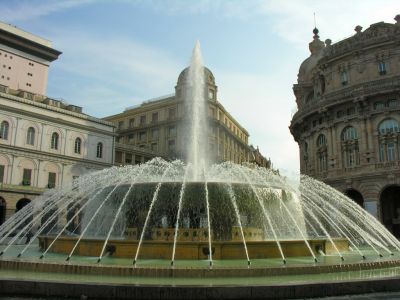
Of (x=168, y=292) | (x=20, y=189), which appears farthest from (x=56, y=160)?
(x=168, y=292)

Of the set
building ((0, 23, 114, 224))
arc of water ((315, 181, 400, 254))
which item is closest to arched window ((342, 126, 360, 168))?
arc of water ((315, 181, 400, 254))

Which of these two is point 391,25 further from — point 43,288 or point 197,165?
point 43,288

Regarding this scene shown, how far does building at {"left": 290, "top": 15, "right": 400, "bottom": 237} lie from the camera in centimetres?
3559

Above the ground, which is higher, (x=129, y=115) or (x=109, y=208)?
(x=129, y=115)

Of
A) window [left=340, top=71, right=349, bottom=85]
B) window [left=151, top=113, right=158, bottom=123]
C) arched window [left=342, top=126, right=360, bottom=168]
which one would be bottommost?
arched window [left=342, top=126, right=360, bottom=168]

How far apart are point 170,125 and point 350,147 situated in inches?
1439

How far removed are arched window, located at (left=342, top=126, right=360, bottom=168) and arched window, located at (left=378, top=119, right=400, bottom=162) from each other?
7.46 ft

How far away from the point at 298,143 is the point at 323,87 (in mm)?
8380

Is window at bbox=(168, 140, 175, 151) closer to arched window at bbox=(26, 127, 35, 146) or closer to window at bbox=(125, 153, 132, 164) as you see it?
window at bbox=(125, 153, 132, 164)

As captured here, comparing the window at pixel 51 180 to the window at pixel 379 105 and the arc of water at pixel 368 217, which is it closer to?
the arc of water at pixel 368 217

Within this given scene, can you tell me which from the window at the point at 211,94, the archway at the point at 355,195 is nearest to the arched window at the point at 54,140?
the window at the point at 211,94

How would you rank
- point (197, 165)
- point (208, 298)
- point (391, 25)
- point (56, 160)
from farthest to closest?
point (56, 160) < point (391, 25) < point (197, 165) < point (208, 298)

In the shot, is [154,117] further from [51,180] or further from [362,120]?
[362,120]

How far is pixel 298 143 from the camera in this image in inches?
1944
